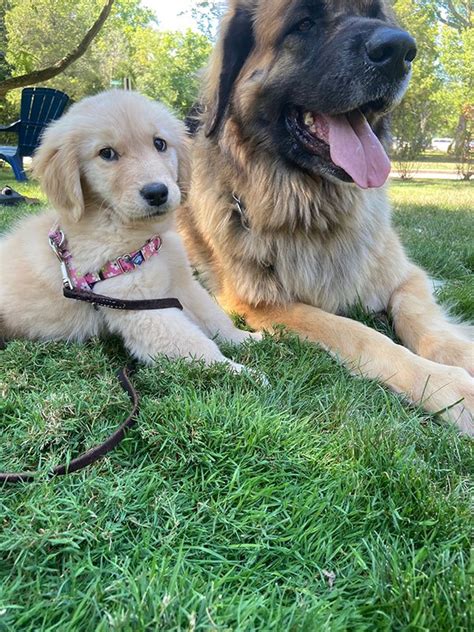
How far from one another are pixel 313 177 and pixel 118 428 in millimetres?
1550

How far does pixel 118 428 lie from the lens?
4.50ft

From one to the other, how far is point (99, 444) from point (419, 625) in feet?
2.80

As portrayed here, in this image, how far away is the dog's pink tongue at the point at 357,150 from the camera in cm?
219

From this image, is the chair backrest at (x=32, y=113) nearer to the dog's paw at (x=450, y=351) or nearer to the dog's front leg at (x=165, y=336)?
the dog's front leg at (x=165, y=336)

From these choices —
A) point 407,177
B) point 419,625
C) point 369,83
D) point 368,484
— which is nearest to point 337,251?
point 369,83

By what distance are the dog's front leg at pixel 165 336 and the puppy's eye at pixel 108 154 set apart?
21.2 inches

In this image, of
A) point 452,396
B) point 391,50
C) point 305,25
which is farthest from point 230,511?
point 305,25

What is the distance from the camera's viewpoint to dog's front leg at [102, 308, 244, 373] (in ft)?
5.77

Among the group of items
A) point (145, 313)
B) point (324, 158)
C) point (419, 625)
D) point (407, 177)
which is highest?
point (324, 158)

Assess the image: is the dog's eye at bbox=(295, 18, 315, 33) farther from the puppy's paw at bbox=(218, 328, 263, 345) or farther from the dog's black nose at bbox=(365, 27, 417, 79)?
the puppy's paw at bbox=(218, 328, 263, 345)

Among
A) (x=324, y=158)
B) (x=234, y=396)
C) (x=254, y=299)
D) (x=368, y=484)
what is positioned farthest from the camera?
(x=254, y=299)

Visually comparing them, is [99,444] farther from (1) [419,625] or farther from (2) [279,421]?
(1) [419,625]

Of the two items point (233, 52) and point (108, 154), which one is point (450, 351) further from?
point (233, 52)

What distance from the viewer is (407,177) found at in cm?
1773
